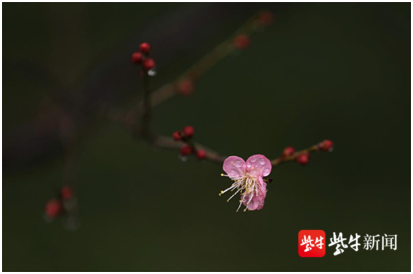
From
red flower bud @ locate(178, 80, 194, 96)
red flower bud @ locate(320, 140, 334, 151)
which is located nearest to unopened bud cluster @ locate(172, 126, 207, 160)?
red flower bud @ locate(320, 140, 334, 151)

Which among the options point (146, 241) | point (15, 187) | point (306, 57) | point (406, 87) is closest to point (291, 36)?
point (306, 57)

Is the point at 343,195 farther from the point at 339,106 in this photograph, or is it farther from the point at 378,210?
the point at 339,106

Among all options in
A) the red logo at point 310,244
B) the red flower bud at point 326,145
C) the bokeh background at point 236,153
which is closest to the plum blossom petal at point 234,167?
the red flower bud at point 326,145

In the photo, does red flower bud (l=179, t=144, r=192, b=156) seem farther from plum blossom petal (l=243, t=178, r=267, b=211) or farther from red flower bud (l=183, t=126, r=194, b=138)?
plum blossom petal (l=243, t=178, r=267, b=211)

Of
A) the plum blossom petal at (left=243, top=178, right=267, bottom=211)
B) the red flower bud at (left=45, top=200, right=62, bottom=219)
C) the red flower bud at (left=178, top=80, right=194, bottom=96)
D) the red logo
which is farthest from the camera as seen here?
the red logo

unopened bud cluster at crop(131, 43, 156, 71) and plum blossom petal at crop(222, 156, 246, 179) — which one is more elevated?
unopened bud cluster at crop(131, 43, 156, 71)

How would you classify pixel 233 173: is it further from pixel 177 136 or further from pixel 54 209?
pixel 54 209

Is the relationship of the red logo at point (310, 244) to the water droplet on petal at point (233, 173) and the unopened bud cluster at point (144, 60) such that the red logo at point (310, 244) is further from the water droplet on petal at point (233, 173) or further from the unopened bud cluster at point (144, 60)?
the unopened bud cluster at point (144, 60)

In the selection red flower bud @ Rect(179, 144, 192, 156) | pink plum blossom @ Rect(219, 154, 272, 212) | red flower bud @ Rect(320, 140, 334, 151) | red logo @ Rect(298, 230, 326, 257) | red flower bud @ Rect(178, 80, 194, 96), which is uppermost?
red flower bud @ Rect(178, 80, 194, 96)

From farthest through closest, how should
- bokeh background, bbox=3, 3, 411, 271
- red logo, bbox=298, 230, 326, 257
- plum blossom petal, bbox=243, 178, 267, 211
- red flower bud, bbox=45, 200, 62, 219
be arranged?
bokeh background, bbox=3, 3, 411, 271 < red logo, bbox=298, 230, 326, 257 < red flower bud, bbox=45, 200, 62, 219 < plum blossom petal, bbox=243, 178, 267, 211
